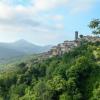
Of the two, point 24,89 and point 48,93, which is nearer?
point 48,93

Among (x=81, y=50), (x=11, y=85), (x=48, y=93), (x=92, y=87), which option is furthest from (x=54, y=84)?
(x=81, y=50)

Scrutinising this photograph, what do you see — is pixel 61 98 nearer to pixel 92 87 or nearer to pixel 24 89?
pixel 92 87

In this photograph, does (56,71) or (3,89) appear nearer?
(56,71)

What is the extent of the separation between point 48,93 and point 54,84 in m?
3.50

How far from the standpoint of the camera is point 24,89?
9919 cm

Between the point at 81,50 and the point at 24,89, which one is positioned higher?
the point at 81,50

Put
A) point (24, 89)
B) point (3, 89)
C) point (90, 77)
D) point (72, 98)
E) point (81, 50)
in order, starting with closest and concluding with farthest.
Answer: point (72, 98) < point (90, 77) < point (24, 89) < point (3, 89) < point (81, 50)

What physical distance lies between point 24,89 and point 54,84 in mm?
12769

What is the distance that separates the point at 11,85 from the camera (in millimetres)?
107875

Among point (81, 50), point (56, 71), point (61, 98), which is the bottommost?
point (61, 98)

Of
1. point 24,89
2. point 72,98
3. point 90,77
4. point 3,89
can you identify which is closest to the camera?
point 72,98

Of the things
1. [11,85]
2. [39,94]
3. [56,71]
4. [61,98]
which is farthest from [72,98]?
[11,85]

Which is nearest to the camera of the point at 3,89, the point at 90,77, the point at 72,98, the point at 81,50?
the point at 72,98

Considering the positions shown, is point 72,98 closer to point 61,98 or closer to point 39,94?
point 61,98
